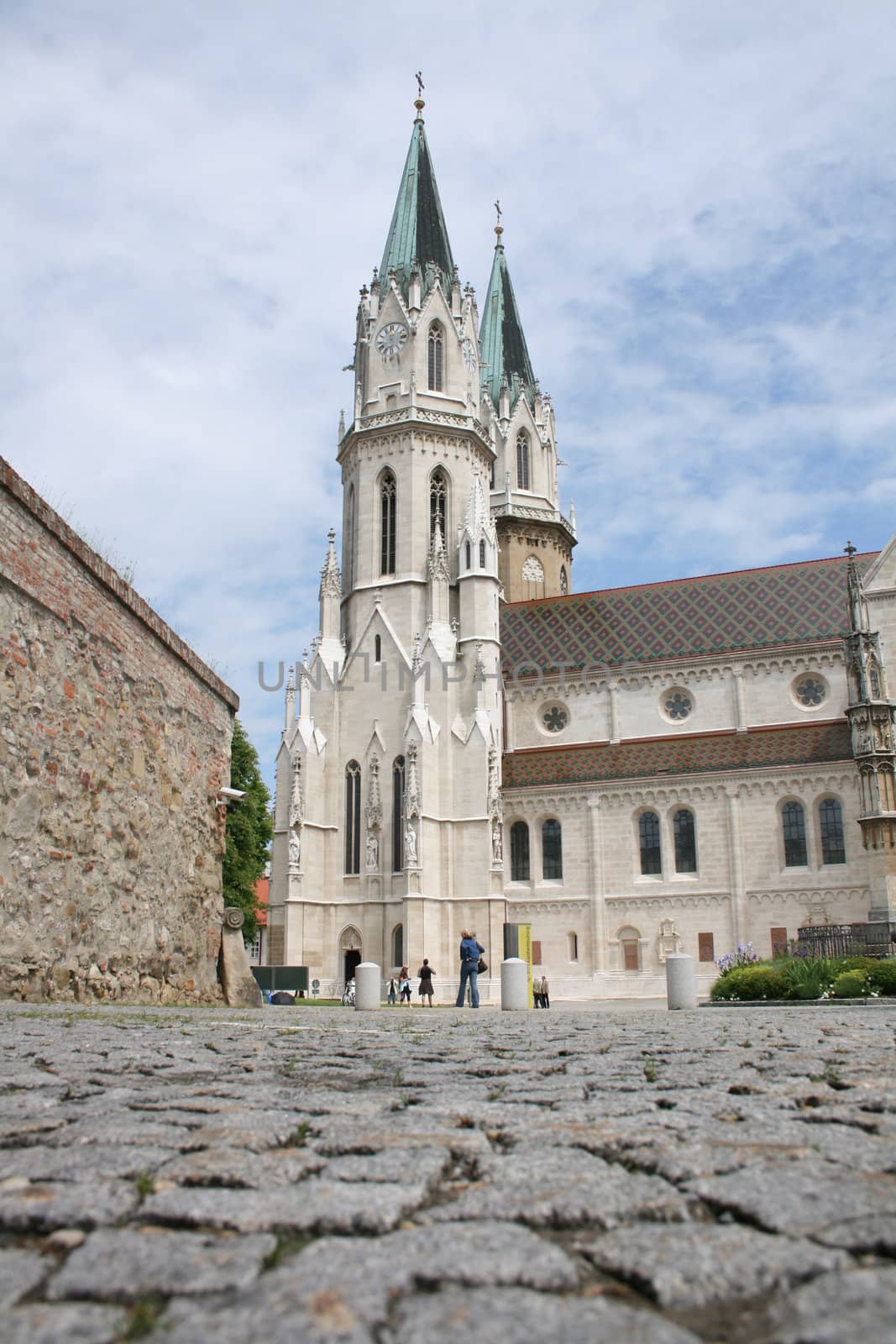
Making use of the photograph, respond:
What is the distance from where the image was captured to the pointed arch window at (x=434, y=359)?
47344 mm

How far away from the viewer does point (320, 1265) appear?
7.23ft

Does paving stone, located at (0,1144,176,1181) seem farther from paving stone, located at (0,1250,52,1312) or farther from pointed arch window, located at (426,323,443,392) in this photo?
pointed arch window, located at (426,323,443,392)

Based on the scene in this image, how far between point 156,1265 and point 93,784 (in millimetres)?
9006

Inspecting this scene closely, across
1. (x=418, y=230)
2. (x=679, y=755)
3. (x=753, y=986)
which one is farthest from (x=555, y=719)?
(x=753, y=986)

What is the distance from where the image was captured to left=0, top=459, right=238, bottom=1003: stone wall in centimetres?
932

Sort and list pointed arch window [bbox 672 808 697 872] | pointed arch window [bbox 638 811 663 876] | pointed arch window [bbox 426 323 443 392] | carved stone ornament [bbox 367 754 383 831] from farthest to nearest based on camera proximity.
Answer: pointed arch window [bbox 426 323 443 392], carved stone ornament [bbox 367 754 383 831], pointed arch window [bbox 638 811 663 876], pointed arch window [bbox 672 808 697 872]

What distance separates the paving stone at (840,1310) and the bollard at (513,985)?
19.1 m

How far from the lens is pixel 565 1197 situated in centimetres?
274

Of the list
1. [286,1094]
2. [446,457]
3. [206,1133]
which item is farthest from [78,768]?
[446,457]

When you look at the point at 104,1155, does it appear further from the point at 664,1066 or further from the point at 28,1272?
the point at 664,1066

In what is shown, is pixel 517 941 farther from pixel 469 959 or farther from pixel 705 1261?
pixel 705 1261

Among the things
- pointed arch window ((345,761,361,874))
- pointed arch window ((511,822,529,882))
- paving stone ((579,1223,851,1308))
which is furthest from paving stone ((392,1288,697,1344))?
pointed arch window ((511,822,529,882))

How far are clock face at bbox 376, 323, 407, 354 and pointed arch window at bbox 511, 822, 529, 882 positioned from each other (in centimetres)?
2029

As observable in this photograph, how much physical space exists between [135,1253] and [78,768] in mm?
8653
